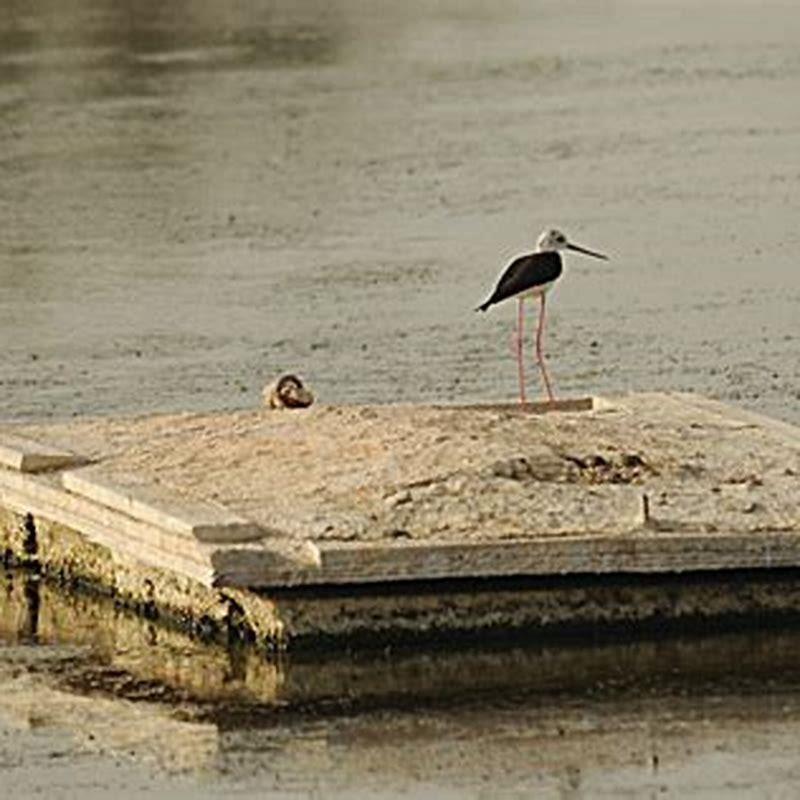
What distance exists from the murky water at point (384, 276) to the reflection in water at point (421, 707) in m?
0.02

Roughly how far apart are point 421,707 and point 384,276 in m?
12.3

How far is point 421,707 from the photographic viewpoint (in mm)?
15180

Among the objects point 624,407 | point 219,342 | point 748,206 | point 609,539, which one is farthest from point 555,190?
point 609,539

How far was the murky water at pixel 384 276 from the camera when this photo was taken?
14609 mm

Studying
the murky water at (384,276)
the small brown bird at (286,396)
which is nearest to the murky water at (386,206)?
the murky water at (384,276)

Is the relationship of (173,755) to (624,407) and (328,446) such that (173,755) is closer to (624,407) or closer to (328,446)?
(328,446)

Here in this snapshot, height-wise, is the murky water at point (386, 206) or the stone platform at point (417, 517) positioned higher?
the murky water at point (386, 206)

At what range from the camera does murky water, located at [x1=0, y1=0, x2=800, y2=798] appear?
47.9 feet

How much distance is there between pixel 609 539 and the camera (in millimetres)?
15648

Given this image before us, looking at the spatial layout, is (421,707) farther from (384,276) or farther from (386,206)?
(386,206)

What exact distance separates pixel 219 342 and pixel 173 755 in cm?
1033

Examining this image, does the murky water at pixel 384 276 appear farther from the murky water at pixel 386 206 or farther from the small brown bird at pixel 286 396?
the small brown bird at pixel 286 396

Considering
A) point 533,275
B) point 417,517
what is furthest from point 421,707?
point 533,275

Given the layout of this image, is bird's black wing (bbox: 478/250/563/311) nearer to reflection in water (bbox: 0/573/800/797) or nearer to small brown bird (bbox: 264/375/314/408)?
small brown bird (bbox: 264/375/314/408)
